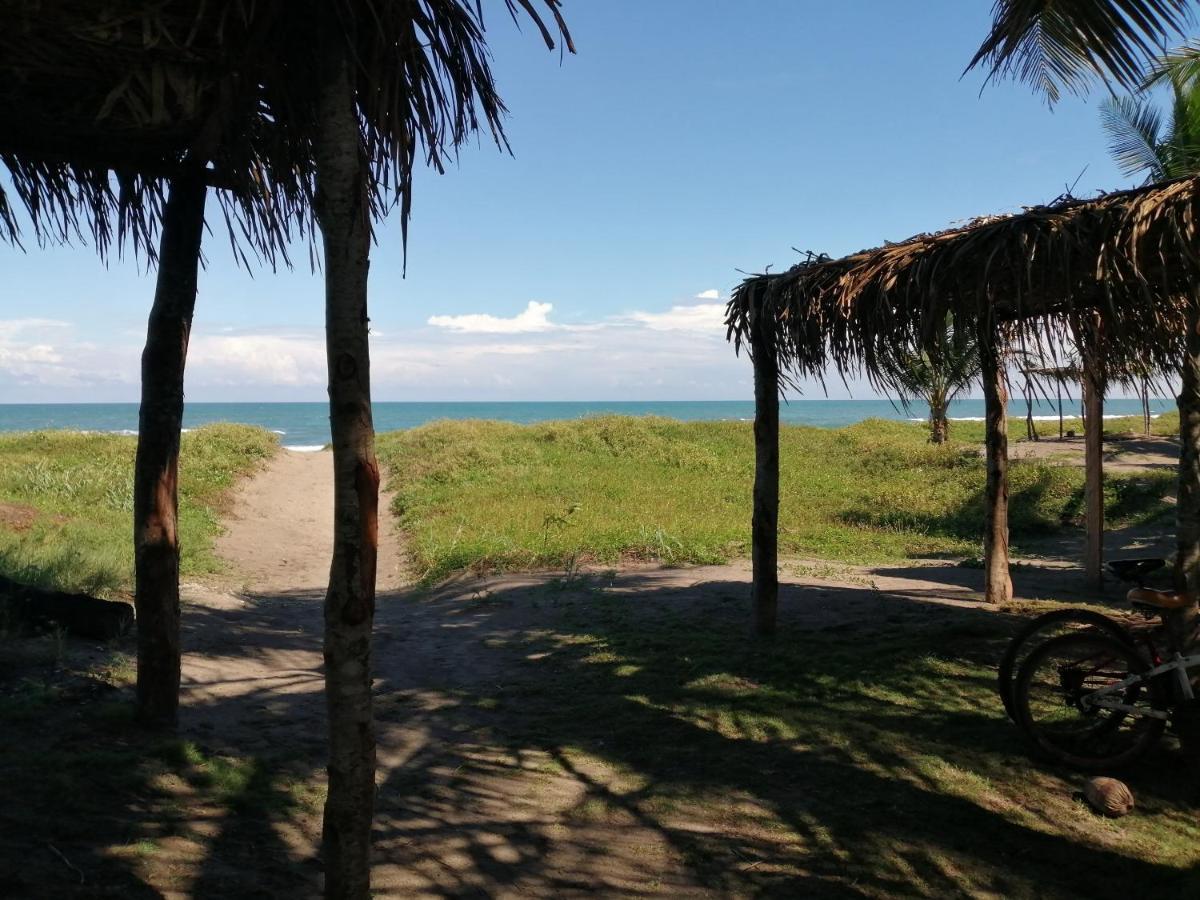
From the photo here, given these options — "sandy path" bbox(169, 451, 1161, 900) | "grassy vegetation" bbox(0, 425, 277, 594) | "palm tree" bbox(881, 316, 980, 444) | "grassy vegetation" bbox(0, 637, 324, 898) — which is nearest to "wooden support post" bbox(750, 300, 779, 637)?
"sandy path" bbox(169, 451, 1161, 900)

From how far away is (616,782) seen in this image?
4.80 metres

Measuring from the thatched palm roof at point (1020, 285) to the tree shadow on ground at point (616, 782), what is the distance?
238 centimetres

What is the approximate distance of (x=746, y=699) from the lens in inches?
239

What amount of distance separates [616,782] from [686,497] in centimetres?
1300

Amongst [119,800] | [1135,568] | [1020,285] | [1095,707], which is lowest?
[119,800]

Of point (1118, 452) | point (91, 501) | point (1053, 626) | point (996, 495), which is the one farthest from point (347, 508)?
point (1118, 452)

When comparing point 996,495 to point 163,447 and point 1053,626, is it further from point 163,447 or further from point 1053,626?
point 163,447

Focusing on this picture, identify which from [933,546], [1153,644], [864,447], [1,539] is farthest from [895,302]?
[864,447]

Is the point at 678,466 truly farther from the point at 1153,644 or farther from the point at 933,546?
the point at 1153,644

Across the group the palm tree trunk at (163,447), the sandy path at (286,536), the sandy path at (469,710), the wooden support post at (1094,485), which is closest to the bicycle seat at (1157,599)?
the sandy path at (469,710)

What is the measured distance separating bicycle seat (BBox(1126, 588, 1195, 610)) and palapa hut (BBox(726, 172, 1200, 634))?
555 millimetres

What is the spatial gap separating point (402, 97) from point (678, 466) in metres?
19.6

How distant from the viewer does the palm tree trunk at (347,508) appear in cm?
298

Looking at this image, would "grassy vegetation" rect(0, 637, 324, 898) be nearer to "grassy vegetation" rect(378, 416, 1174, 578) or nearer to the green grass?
the green grass
